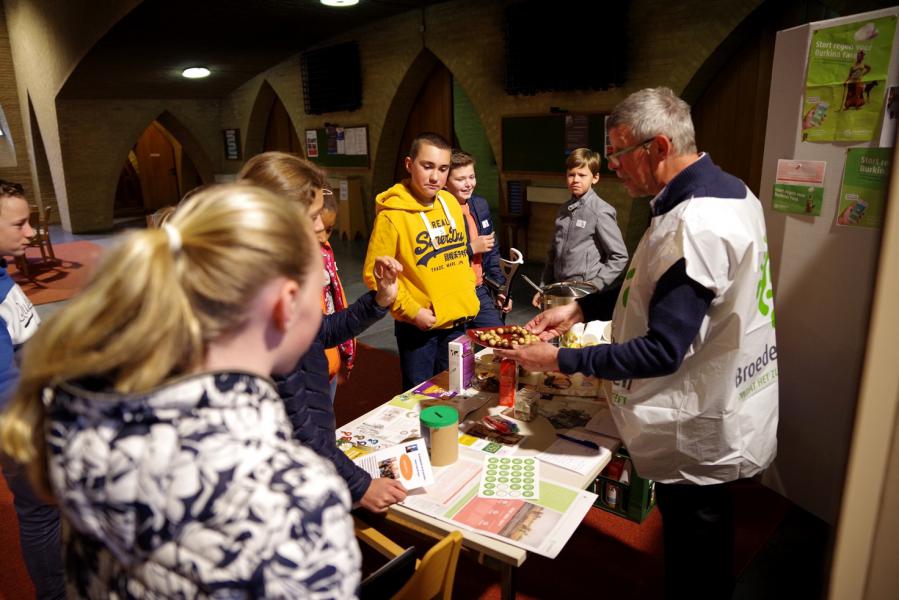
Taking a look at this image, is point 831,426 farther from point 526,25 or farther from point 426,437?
point 526,25

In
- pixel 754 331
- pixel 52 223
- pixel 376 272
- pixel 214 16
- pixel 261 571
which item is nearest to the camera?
pixel 261 571

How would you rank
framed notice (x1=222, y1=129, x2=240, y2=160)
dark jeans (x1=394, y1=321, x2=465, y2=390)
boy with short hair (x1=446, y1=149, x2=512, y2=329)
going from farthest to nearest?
framed notice (x1=222, y1=129, x2=240, y2=160)
boy with short hair (x1=446, y1=149, x2=512, y2=329)
dark jeans (x1=394, y1=321, x2=465, y2=390)

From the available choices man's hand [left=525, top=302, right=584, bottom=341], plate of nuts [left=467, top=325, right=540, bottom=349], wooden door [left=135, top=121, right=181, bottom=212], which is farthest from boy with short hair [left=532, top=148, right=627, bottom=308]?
wooden door [left=135, top=121, right=181, bottom=212]

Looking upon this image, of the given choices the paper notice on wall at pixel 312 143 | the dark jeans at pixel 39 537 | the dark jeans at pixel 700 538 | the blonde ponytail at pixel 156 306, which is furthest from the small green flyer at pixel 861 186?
the paper notice on wall at pixel 312 143

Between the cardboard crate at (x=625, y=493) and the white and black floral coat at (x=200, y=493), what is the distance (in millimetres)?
2247

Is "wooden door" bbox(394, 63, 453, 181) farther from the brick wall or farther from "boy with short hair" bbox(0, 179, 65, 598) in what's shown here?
"boy with short hair" bbox(0, 179, 65, 598)

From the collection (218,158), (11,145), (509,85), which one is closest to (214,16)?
(509,85)

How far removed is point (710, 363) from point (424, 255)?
1552 millimetres

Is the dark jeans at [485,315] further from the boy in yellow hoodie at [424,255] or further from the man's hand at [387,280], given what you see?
the man's hand at [387,280]

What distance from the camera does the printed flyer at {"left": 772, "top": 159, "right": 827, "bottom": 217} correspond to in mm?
2611

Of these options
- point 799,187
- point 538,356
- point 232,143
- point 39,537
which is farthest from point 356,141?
point 538,356

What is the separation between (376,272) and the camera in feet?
6.84

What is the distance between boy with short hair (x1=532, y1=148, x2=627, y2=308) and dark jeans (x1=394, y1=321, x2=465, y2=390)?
1.16 meters

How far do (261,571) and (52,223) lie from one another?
15.1m
